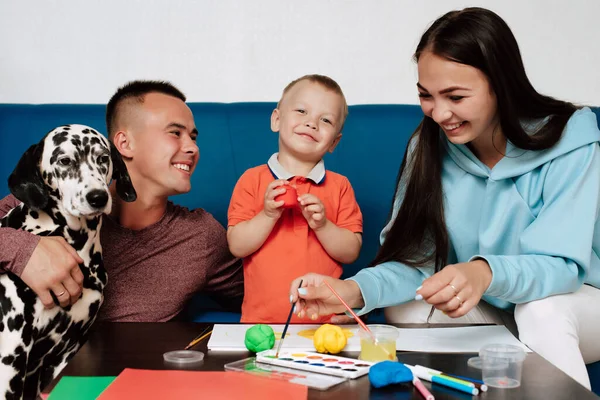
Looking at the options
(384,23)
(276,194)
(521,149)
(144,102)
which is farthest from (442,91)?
(384,23)

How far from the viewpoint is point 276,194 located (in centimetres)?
184

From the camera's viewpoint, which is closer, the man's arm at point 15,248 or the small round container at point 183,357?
the small round container at point 183,357

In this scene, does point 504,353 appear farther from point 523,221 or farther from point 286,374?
point 523,221

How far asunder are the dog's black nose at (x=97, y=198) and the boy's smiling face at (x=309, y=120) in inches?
23.7

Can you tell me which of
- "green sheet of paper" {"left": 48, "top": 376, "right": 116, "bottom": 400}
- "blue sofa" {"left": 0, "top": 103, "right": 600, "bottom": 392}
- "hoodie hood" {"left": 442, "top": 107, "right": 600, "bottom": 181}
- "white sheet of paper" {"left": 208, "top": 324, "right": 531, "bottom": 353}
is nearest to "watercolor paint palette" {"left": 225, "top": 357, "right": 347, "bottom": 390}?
"white sheet of paper" {"left": 208, "top": 324, "right": 531, "bottom": 353}

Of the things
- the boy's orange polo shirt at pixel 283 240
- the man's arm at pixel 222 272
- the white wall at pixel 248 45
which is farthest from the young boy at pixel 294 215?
the white wall at pixel 248 45

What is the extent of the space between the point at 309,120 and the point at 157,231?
532mm

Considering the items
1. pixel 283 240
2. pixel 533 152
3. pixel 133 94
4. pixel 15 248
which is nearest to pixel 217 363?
pixel 15 248

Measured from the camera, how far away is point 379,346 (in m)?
1.30

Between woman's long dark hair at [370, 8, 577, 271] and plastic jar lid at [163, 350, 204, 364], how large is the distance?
691 mm

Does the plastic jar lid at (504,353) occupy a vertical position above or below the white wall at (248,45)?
below

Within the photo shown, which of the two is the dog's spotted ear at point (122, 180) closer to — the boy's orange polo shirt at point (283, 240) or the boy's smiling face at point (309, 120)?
the boy's orange polo shirt at point (283, 240)

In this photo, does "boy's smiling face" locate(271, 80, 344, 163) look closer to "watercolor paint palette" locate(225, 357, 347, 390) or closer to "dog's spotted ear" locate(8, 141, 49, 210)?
"dog's spotted ear" locate(8, 141, 49, 210)

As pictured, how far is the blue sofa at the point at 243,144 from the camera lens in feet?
7.82
